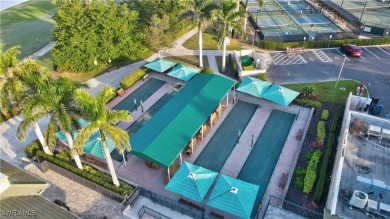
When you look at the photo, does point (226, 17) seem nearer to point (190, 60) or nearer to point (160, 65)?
point (190, 60)

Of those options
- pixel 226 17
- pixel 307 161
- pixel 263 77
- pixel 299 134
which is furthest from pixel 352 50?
pixel 307 161

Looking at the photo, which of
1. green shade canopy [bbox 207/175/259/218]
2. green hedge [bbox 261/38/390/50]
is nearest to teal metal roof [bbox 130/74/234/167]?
green shade canopy [bbox 207/175/259/218]

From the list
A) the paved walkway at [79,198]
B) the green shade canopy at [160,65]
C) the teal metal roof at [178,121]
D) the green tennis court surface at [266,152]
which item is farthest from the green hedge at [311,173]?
the green shade canopy at [160,65]

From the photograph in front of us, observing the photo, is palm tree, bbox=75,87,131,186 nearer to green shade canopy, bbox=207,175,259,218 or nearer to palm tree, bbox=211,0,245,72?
green shade canopy, bbox=207,175,259,218

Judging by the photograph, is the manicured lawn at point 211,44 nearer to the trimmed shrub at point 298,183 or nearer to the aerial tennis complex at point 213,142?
the aerial tennis complex at point 213,142

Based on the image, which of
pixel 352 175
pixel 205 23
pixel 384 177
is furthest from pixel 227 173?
pixel 205 23

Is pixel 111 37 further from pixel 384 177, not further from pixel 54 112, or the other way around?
pixel 384 177
